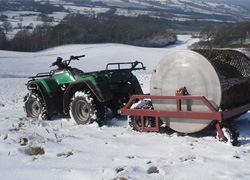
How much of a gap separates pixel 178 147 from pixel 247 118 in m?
3.05

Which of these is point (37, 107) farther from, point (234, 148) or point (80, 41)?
point (80, 41)

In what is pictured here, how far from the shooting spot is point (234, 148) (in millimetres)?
5727

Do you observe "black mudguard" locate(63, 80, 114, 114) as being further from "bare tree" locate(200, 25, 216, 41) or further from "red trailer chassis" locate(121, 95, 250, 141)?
"bare tree" locate(200, 25, 216, 41)

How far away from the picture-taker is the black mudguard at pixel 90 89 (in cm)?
762

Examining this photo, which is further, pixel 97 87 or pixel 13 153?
pixel 97 87

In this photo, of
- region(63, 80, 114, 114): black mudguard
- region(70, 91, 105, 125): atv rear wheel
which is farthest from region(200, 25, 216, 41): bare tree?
region(70, 91, 105, 125): atv rear wheel

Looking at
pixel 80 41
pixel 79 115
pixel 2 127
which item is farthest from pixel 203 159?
pixel 80 41

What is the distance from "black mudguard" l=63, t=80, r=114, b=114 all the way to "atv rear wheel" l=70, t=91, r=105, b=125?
0.67 feet

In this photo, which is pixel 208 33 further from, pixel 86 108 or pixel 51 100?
pixel 86 108

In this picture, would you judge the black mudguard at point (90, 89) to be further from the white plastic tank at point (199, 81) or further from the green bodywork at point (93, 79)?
the white plastic tank at point (199, 81)

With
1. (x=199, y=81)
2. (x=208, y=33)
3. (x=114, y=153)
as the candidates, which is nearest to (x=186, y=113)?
(x=199, y=81)

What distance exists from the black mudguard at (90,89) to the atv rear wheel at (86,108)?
8.0 inches

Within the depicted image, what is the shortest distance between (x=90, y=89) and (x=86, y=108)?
46cm

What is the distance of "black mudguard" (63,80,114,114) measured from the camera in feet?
25.0
